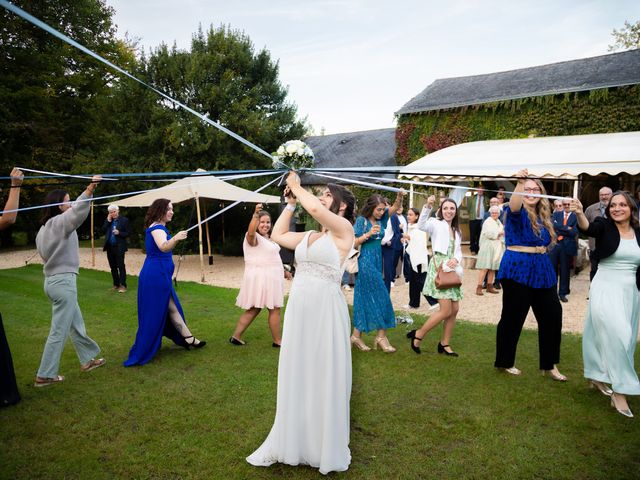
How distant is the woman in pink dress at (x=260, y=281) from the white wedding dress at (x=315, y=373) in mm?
2929

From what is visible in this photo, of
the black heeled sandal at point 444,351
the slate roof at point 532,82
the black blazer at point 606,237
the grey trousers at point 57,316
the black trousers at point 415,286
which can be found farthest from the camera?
the slate roof at point 532,82

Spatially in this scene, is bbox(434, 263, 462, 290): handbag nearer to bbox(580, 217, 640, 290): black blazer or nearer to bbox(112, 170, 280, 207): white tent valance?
bbox(580, 217, 640, 290): black blazer

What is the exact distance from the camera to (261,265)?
21.3ft

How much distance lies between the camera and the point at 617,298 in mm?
4387

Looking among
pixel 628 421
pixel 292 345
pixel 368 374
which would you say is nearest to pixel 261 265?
pixel 368 374

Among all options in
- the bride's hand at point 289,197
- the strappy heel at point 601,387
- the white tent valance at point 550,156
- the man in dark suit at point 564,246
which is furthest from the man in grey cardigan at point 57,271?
the man in dark suit at point 564,246

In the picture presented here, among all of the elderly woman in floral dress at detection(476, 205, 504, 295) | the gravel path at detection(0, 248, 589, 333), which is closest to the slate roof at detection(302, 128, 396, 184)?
the gravel path at detection(0, 248, 589, 333)

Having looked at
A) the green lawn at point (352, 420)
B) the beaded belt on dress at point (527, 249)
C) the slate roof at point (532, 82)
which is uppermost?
the slate roof at point (532, 82)

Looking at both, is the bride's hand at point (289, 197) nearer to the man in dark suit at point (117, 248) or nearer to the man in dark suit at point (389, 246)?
the man in dark suit at point (389, 246)

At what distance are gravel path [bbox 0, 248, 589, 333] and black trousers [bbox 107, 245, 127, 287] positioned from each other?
1.50 meters

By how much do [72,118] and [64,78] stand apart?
244cm

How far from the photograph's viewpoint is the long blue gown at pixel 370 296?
607 cm

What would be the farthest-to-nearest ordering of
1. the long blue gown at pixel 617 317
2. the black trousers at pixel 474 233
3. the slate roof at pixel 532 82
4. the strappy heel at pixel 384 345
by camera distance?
the slate roof at pixel 532 82
the black trousers at pixel 474 233
the strappy heel at pixel 384 345
the long blue gown at pixel 617 317

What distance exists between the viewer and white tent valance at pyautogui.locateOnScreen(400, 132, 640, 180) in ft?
41.5
